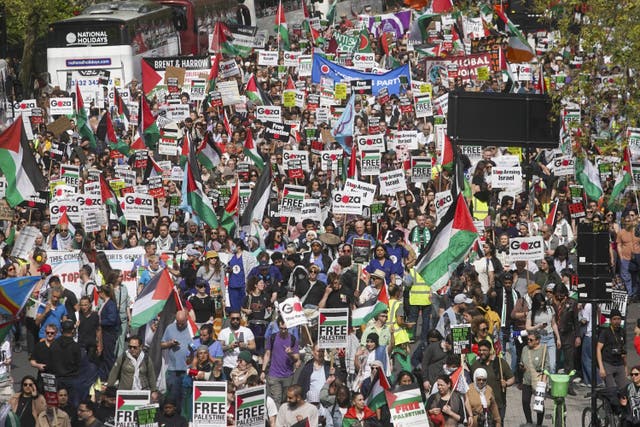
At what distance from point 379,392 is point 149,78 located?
24261mm

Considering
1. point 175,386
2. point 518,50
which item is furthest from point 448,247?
point 518,50

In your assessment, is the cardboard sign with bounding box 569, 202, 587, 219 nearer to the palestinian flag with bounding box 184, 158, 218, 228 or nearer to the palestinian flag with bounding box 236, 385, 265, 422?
the palestinian flag with bounding box 184, 158, 218, 228

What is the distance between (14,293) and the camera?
58.3 ft

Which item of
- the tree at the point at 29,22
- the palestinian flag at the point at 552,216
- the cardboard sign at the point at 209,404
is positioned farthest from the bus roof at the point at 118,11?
the cardboard sign at the point at 209,404

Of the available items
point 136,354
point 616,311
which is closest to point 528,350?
point 616,311

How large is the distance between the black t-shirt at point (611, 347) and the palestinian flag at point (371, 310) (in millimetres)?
2500

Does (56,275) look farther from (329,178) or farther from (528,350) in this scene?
(329,178)

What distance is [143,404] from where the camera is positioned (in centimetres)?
1644

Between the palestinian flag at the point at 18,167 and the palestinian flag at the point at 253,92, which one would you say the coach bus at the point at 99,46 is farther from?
the palestinian flag at the point at 18,167

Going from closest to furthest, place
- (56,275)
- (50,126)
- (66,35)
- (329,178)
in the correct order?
(56,275)
(329,178)
(50,126)
(66,35)

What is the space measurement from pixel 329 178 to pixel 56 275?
8168 mm

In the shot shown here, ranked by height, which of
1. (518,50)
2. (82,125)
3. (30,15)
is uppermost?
(30,15)

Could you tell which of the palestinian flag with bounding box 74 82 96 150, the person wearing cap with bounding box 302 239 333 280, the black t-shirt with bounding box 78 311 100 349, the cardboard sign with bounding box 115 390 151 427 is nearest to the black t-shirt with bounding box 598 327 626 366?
the person wearing cap with bounding box 302 239 333 280

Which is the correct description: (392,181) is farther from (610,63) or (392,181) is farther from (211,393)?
(211,393)
